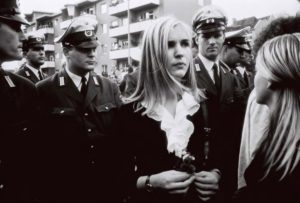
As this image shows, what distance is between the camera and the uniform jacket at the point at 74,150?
131 inches

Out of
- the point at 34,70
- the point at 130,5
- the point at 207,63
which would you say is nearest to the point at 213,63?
the point at 207,63

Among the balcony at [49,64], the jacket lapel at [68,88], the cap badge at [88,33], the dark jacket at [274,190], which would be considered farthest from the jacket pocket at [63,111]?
the balcony at [49,64]

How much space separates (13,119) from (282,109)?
2165 millimetres

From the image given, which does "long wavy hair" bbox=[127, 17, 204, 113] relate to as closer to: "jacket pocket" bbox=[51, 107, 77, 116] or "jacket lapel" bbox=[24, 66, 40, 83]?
"jacket pocket" bbox=[51, 107, 77, 116]

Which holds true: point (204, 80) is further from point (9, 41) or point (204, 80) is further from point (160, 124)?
point (9, 41)

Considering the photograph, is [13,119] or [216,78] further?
[216,78]

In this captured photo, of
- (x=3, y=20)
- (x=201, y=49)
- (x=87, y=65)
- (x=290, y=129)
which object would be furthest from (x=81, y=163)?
(x=290, y=129)

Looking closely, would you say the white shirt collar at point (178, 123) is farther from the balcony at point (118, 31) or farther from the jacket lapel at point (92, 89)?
the balcony at point (118, 31)

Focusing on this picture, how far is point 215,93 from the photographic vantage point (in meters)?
3.53

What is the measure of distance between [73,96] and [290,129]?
2454 millimetres

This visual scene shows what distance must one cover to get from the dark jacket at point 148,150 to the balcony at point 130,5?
109 ft

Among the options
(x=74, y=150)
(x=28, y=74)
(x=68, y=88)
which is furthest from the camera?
(x=28, y=74)

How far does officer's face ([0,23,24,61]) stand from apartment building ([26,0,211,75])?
88.2 ft

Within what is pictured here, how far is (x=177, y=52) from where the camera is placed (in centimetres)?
229
